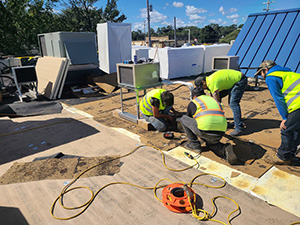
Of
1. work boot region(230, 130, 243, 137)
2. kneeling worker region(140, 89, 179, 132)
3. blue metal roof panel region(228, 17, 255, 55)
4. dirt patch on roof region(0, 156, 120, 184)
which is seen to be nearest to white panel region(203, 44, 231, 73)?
blue metal roof panel region(228, 17, 255, 55)

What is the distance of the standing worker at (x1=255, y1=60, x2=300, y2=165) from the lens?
116 inches

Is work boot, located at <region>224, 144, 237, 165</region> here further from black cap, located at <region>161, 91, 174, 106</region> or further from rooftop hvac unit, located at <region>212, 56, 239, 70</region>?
rooftop hvac unit, located at <region>212, 56, 239, 70</region>

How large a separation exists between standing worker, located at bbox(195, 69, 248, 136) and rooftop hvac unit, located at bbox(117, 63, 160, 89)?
4.21 feet

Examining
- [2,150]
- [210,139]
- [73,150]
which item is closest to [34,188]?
[73,150]

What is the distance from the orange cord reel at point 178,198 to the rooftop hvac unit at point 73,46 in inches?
303

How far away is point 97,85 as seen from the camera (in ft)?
29.1

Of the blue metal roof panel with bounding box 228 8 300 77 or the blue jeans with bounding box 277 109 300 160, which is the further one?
the blue metal roof panel with bounding box 228 8 300 77

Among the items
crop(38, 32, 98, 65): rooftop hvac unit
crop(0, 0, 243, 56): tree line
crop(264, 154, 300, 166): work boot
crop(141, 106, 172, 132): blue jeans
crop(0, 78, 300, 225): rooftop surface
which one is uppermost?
crop(0, 0, 243, 56): tree line

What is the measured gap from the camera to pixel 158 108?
13.9 ft

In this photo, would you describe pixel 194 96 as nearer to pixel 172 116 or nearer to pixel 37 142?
pixel 172 116

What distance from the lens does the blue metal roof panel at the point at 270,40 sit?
25.3ft

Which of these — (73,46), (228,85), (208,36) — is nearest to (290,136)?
(228,85)

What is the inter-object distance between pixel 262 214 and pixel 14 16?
2315cm

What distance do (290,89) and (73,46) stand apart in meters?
8.03
